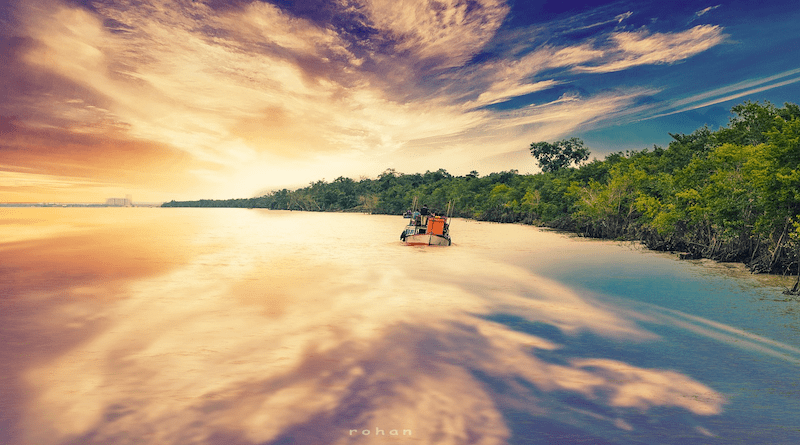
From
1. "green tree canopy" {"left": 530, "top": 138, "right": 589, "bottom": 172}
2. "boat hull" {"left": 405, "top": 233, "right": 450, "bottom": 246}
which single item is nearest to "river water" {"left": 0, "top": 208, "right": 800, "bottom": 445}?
"boat hull" {"left": 405, "top": 233, "right": 450, "bottom": 246}

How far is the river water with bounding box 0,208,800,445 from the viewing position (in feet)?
17.1

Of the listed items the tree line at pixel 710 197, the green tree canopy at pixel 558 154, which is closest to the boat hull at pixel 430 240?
the tree line at pixel 710 197

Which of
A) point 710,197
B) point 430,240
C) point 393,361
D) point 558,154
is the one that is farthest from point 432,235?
point 558,154

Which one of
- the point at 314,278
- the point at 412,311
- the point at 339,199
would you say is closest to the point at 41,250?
the point at 314,278

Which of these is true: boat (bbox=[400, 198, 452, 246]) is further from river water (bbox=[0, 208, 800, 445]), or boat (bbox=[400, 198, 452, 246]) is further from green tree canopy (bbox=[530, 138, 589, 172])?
green tree canopy (bbox=[530, 138, 589, 172])

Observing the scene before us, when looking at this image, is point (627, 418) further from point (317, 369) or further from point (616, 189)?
point (616, 189)

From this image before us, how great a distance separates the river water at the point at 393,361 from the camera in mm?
5211

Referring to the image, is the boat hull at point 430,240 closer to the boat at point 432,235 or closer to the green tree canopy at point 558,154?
the boat at point 432,235

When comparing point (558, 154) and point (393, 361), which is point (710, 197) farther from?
point (558, 154)

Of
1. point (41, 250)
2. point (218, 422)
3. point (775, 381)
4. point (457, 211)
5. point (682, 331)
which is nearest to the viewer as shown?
point (218, 422)

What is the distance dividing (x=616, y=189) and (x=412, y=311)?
32.5 meters

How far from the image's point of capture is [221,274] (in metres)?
17.3

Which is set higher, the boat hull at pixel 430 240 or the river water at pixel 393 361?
the boat hull at pixel 430 240

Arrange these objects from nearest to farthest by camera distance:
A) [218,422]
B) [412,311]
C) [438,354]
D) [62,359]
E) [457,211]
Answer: [218,422] < [62,359] < [438,354] < [412,311] < [457,211]
